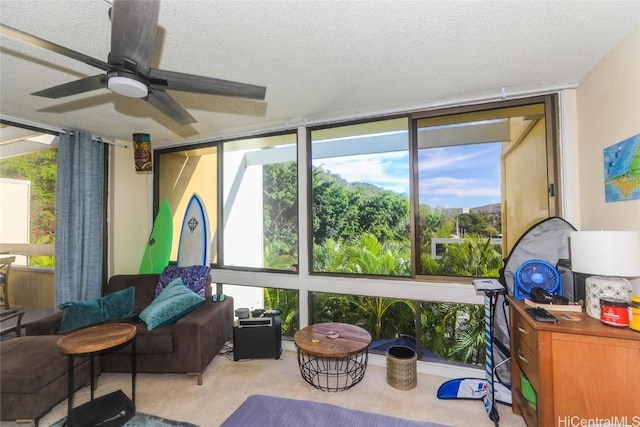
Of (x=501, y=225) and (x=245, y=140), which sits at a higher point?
(x=245, y=140)

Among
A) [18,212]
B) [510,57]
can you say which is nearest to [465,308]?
[510,57]

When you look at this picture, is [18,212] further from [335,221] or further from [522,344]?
[522,344]

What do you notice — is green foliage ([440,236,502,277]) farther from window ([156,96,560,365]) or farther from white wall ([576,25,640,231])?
white wall ([576,25,640,231])

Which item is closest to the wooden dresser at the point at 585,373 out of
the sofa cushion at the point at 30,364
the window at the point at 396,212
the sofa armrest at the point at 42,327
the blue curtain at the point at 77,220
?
the window at the point at 396,212

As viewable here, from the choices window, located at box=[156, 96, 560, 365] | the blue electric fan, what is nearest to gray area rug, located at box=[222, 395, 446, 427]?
window, located at box=[156, 96, 560, 365]

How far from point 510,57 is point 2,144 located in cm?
437

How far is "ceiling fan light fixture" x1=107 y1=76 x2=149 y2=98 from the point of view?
1271 millimetres

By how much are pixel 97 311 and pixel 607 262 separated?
3690mm

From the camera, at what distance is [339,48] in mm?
1700

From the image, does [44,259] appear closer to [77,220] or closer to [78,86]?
[77,220]

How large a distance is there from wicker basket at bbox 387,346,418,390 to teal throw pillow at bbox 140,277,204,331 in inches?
71.2

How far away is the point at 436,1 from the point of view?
1329 mm

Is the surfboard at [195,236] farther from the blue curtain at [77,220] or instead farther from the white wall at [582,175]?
the blue curtain at [77,220]

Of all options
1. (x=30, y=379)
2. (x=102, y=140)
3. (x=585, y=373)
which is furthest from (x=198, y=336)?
(x=102, y=140)
